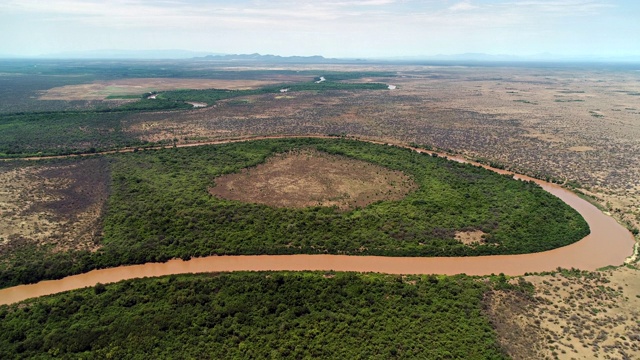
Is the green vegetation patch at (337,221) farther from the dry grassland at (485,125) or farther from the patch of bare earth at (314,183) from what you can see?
the dry grassland at (485,125)

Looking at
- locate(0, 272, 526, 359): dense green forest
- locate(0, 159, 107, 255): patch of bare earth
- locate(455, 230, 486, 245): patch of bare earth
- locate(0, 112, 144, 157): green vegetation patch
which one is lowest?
locate(0, 272, 526, 359): dense green forest

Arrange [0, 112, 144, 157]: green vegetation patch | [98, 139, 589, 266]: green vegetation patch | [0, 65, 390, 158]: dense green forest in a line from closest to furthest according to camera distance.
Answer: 1. [98, 139, 589, 266]: green vegetation patch
2. [0, 112, 144, 157]: green vegetation patch
3. [0, 65, 390, 158]: dense green forest

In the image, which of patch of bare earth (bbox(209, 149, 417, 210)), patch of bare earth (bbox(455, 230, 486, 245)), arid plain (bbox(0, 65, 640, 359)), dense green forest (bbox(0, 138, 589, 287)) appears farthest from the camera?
patch of bare earth (bbox(209, 149, 417, 210))

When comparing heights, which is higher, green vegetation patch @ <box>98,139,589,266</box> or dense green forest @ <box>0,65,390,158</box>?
dense green forest @ <box>0,65,390,158</box>

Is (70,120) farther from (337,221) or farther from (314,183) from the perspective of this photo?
(337,221)

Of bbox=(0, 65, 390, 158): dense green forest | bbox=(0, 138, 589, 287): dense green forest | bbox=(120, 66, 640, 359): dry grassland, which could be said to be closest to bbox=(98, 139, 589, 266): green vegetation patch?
bbox=(0, 138, 589, 287): dense green forest

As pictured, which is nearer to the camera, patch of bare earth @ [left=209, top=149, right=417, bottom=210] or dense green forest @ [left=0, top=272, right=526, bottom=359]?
dense green forest @ [left=0, top=272, right=526, bottom=359]

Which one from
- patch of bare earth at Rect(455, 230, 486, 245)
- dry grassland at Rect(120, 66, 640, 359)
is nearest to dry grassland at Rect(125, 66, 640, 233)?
dry grassland at Rect(120, 66, 640, 359)

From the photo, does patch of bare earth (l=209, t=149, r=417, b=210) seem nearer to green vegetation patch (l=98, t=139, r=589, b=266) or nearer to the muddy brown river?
green vegetation patch (l=98, t=139, r=589, b=266)
